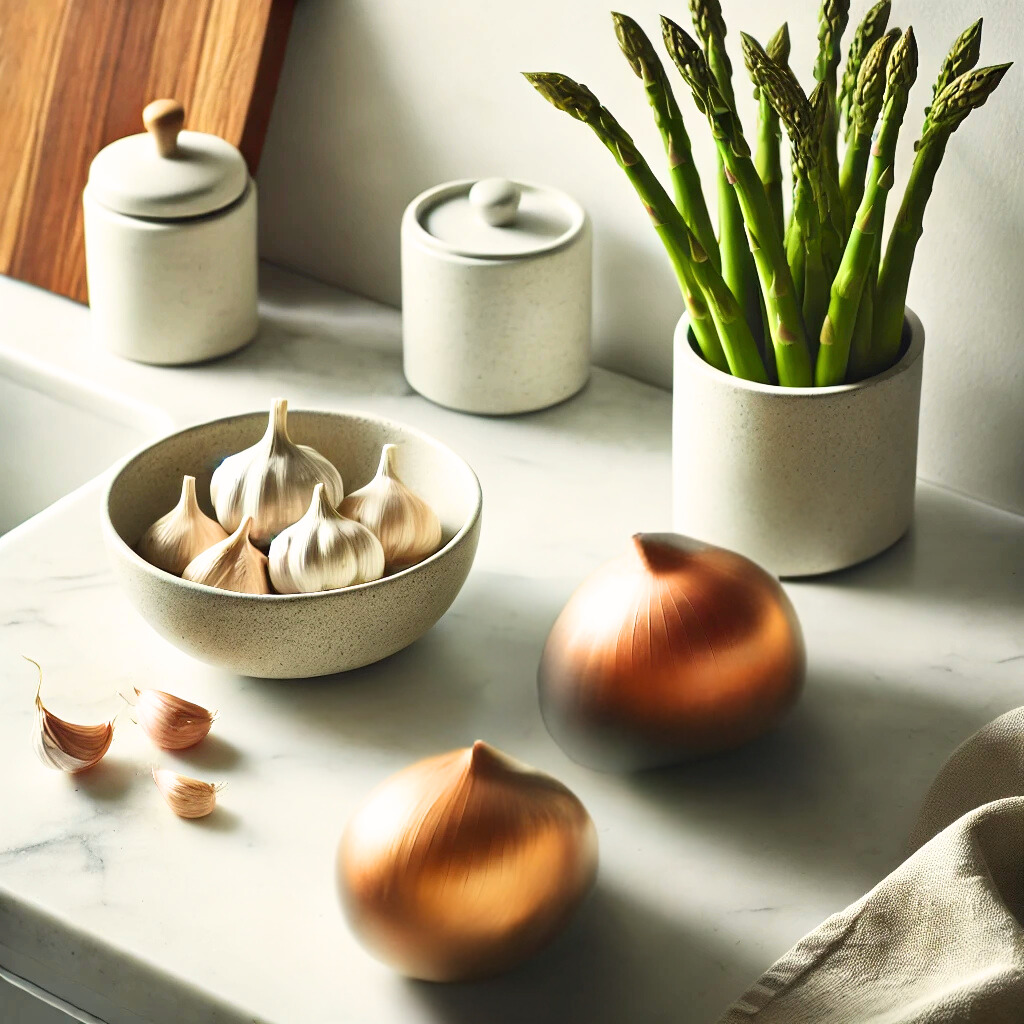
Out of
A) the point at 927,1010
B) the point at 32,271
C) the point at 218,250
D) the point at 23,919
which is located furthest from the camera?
the point at 32,271

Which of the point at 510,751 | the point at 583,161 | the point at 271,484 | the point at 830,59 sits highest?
the point at 830,59

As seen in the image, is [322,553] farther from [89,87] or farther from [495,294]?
[89,87]

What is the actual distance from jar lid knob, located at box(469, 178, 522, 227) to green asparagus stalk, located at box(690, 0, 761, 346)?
197 mm

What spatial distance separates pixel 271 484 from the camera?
777 millimetres

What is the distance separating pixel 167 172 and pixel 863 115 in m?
0.53

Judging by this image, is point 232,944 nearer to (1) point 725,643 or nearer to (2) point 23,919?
(2) point 23,919

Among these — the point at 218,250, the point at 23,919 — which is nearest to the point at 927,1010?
the point at 23,919

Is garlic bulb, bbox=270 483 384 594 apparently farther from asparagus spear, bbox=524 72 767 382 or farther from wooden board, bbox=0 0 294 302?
wooden board, bbox=0 0 294 302

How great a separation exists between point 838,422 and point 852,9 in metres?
0.27

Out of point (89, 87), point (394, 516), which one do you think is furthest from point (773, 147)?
point (89, 87)

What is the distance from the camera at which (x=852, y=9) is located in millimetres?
856

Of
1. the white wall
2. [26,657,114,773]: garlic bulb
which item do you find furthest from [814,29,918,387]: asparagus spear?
[26,657,114,773]: garlic bulb

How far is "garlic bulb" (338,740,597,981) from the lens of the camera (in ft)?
1.83

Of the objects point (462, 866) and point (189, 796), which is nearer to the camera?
point (462, 866)
